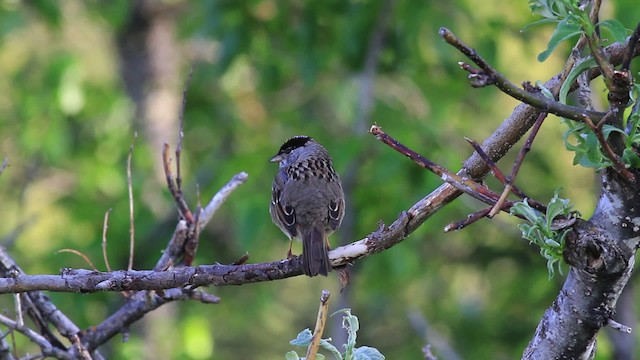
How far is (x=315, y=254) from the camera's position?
4430 mm

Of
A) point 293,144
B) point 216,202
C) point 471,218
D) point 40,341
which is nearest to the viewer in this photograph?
point 471,218

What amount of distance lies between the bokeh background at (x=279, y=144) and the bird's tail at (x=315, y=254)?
7.24ft

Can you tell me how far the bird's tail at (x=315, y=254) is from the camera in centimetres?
400

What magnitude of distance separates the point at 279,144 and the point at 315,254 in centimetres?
375

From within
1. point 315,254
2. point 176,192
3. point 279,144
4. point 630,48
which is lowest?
point 630,48

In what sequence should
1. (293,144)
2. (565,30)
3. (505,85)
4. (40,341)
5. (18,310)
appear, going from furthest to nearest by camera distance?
(293,144) → (40,341) → (18,310) → (565,30) → (505,85)

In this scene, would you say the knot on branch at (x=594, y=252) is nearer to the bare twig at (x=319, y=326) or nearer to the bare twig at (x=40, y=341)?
the bare twig at (x=319, y=326)

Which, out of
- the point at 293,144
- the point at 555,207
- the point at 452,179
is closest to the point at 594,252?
the point at 555,207

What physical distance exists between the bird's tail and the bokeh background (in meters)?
2.21

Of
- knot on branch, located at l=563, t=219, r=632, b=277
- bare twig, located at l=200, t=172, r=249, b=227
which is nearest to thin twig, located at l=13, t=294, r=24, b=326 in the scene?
bare twig, located at l=200, t=172, r=249, b=227

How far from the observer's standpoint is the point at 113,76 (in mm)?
14898

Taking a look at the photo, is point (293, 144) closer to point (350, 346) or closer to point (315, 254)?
point (315, 254)

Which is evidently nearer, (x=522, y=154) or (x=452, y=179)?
(x=522, y=154)

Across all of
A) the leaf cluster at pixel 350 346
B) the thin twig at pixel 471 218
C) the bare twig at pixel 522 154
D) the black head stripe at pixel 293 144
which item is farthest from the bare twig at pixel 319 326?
the black head stripe at pixel 293 144
